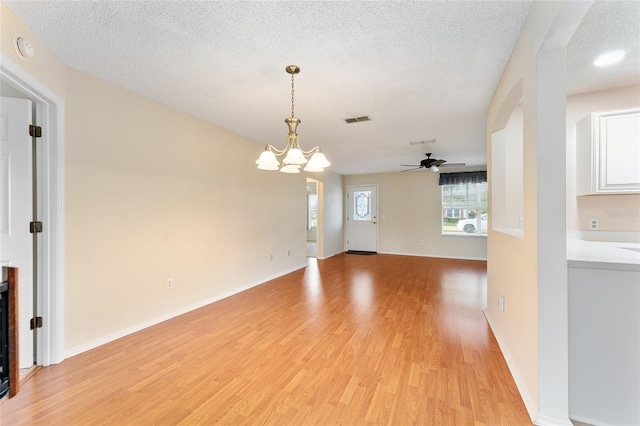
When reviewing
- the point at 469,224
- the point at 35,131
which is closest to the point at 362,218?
the point at 469,224

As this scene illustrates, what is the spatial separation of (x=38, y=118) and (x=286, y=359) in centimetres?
278

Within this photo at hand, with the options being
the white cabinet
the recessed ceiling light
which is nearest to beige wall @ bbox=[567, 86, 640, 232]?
the white cabinet

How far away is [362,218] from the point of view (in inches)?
321

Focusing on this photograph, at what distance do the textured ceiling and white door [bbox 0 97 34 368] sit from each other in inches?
23.7

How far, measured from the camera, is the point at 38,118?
2.13 metres

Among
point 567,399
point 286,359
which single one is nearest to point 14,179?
point 286,359

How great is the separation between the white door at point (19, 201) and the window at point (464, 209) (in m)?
7.41

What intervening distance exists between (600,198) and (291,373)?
335 cm

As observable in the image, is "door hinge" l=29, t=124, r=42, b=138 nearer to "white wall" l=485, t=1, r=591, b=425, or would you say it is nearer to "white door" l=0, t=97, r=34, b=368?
"white door" l=0, t=97, r=34, b=368

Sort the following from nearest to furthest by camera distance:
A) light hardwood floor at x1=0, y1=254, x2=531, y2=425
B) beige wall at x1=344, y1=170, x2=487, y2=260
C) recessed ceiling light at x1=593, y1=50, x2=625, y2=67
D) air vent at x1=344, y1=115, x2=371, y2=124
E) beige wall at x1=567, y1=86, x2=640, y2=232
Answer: light hardwood floor at x1=0, y1=254, x2=531, y2=425 < recessed ceiling light at x1=593, y1=50, x2=625, y2=67 < beige wall at x1=567, y1=86, x2=640, y2=232 < air vent at x1=344, y1=115, x2=371, y2=124 < beige wall at x1=344, y1=170, x2=487, y2=260

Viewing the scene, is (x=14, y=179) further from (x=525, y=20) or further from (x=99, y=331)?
(x=525, y=20)

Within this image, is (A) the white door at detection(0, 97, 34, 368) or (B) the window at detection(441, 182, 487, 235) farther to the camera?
(B) the window at detection(441, 182, 487, 235)

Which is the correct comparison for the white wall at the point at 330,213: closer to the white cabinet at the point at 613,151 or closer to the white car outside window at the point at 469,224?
the white car outside window at the point at 469,224

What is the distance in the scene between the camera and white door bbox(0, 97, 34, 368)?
2035 millimetres
